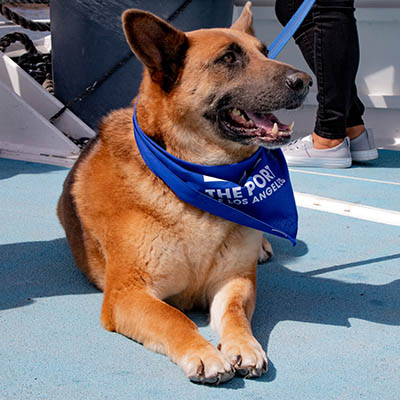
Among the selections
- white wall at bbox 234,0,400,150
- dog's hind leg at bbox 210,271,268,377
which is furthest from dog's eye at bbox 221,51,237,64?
white wall at bbox 234,0,400,150

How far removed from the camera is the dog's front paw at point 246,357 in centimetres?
206

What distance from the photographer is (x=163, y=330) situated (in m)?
2.20

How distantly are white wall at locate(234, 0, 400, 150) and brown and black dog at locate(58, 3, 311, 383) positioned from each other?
3.48m

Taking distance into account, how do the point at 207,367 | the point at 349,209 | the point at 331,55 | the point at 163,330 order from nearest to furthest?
the point at 207,367
the point at 163,330
the point at 349,209
the point at 331,55

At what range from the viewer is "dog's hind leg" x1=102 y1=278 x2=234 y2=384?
2020mm

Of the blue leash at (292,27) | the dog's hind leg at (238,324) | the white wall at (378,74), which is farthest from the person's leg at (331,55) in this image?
A: the dog's hind leg at (238,324)

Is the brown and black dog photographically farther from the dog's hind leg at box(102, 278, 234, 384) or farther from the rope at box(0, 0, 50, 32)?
the rope at box(0, 0, 50, 32)

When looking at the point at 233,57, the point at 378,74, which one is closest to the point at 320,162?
the point at 378,74

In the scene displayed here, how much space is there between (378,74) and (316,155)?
1.54 m

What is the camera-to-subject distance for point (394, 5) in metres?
5.80

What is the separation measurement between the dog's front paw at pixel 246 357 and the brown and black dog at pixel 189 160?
121mm

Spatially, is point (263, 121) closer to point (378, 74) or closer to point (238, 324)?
point (238, 324)

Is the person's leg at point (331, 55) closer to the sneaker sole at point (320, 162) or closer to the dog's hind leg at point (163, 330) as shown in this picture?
the sneaker sole at point (320, 162)

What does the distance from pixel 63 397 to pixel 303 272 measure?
144 centimetres
